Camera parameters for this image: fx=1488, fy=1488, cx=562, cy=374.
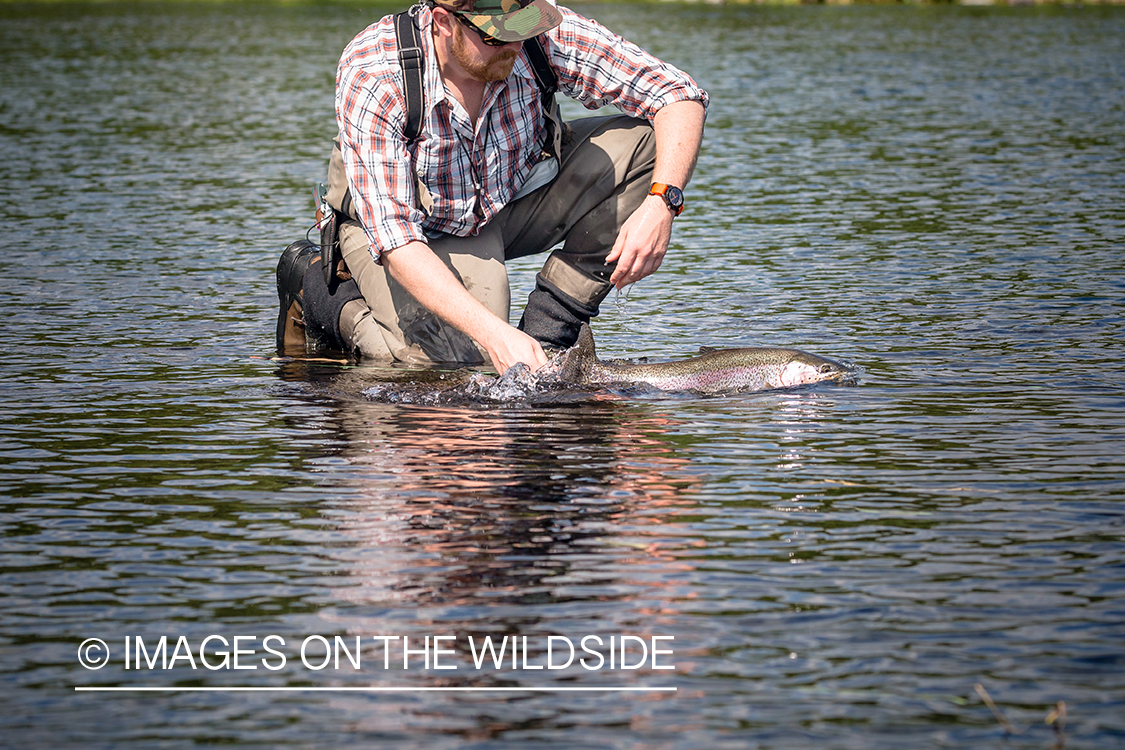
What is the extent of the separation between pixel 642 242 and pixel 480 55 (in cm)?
116

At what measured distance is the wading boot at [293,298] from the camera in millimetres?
8820

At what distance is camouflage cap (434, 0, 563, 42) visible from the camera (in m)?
6.73

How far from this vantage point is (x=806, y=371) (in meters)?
7.43

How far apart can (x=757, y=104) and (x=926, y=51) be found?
45.6 ft

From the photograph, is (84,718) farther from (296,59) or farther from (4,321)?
(296,59)

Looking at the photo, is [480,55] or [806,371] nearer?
[480,55]

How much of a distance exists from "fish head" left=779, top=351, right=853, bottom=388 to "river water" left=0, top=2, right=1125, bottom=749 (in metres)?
0.13

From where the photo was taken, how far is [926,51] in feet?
121

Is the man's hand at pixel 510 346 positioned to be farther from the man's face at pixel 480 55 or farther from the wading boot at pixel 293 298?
the wading boot at pixel 293 298

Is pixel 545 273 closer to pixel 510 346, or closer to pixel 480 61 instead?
pixel 480 61

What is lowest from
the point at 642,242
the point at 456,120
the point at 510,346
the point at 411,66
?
the point at 510,346

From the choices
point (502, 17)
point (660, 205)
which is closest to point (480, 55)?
point (502, 17)

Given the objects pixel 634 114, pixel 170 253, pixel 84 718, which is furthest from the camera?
pixel 170 253

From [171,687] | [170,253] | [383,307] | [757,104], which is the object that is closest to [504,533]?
[171,687]
